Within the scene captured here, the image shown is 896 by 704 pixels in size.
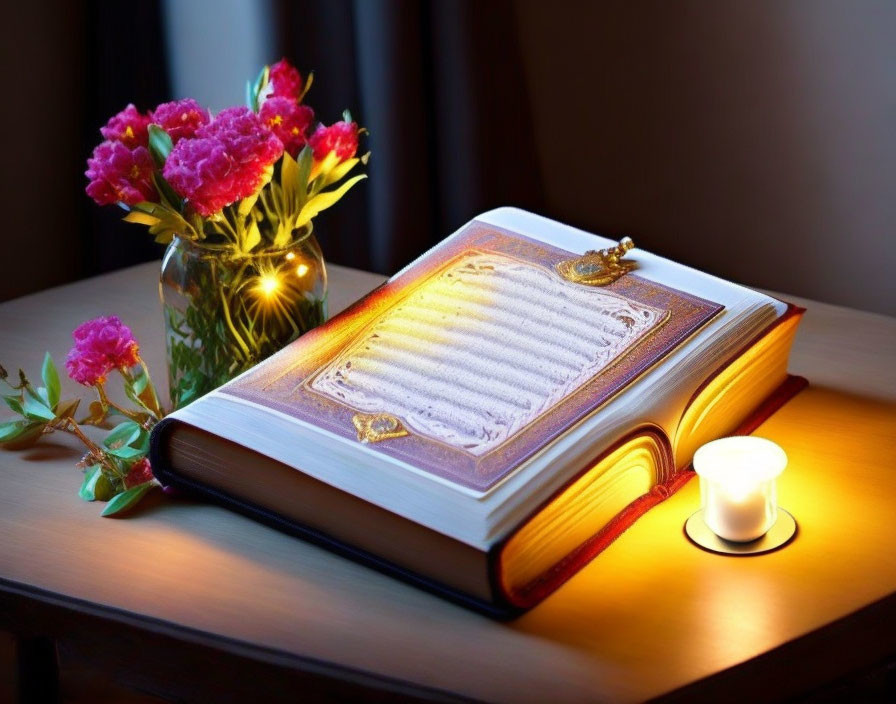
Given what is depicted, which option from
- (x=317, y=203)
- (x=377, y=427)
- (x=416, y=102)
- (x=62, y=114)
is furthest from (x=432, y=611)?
(x=62, y=114)

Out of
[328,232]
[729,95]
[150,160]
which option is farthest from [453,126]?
[150,160]

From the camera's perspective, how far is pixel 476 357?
94 cm

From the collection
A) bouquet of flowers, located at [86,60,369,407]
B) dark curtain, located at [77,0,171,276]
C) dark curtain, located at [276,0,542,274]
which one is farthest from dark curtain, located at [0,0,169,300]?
bouquet of flowers, located at [86,60,369,407]

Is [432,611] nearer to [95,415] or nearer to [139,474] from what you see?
[139,474]

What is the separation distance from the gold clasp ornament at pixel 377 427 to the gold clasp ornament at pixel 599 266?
22cm

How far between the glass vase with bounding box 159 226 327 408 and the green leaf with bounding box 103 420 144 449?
4 centimetres

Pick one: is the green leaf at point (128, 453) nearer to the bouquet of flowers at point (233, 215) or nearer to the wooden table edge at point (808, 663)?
the bouquet of flowers at point (233, 215)

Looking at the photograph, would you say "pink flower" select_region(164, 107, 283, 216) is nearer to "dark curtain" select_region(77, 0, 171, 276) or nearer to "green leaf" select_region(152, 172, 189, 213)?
"green leaf" select_region(152, 172, 189, 213)

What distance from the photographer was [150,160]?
94cm

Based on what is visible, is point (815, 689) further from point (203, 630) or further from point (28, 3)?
point (28, 3)

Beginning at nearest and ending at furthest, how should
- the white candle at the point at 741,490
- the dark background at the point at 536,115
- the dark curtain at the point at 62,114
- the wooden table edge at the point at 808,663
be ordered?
1. the wooden table edge at the point at 808,663
2. the white candle at the point at 741,490
3. the dark background at the point at 536,115
4. the dark curtain at the point at 62,114

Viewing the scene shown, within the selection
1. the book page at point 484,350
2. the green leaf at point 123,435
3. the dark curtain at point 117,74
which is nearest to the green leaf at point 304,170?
the book page at point 484,350

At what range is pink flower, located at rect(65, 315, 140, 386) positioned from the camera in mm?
962

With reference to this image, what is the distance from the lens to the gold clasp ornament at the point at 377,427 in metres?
0.85
